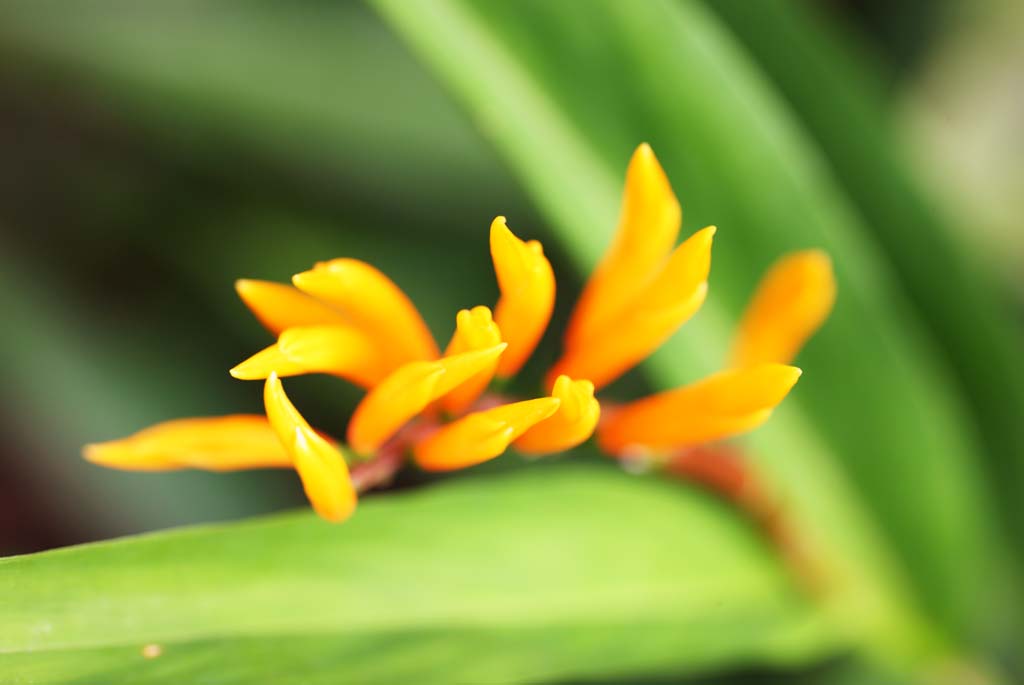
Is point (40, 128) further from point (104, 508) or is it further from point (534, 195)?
point (534, 195)

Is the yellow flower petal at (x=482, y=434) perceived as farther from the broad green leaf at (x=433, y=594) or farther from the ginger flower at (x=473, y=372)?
the broad green leaf at (x=433, y=594)

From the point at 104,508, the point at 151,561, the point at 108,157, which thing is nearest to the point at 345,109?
the point at 108,157

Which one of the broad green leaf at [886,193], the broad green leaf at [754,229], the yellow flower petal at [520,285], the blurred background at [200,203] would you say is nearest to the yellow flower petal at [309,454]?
the yellow flower petal at [520,285]

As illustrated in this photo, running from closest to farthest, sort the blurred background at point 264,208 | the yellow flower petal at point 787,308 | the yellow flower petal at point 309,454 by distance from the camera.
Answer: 1. the yellow flower petal at point 309,454
2. the yellow flower petal at point 787,308
3. the blurred background at point 264,208

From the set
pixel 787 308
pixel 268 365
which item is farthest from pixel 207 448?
pixel 787 308

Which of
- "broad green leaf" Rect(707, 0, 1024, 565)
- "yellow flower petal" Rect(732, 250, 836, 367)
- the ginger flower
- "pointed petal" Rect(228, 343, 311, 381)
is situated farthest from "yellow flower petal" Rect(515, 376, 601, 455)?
"broad green leaf" Rect(707, 0, 1024, 565)

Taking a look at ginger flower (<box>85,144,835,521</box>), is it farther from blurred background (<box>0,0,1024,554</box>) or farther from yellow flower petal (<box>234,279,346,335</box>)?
blurred background (<box>0,0,1024,554</box>)
